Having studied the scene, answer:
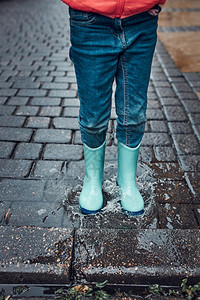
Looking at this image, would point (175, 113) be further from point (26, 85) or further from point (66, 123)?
point (26, 85)

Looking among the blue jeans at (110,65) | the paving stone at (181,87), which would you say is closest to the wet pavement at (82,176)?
the paving stone at (181,87)

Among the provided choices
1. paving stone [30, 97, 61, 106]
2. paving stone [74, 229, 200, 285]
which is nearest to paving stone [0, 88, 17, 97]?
paving stone [30, 97, 61, 106]

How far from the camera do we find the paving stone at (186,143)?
2.61 metres

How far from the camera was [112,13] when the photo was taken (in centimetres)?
144

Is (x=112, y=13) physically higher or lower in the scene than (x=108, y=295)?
higher

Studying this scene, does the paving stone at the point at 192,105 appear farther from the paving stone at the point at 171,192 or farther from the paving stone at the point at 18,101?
the paving stone at the point at 18,101

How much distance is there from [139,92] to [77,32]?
459 millimetres

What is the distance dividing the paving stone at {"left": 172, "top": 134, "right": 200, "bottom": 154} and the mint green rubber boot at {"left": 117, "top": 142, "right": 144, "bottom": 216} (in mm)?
768

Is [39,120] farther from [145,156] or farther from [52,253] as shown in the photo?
[52,253]

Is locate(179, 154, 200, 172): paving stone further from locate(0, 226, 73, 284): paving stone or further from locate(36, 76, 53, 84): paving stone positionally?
locate(36, 76, 53, 84): paving stone

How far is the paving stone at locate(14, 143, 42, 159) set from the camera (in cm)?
251

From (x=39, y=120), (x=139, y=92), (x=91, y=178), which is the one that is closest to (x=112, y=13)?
(x=139, y=92)

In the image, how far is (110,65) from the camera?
62.9 inches

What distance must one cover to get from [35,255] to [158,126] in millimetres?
1819
